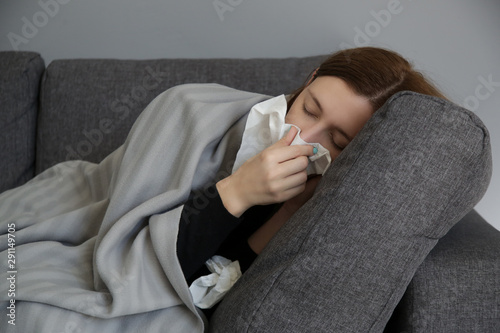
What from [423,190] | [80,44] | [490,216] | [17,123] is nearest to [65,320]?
[423,190]

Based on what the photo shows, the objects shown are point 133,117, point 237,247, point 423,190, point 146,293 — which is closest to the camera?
point 423,190

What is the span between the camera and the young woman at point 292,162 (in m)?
0.89

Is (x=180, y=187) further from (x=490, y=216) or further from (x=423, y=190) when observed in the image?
(x=490, y=216)

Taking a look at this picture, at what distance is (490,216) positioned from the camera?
1721 mm

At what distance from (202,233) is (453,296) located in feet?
1.42

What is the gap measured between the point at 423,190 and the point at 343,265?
163 mm
